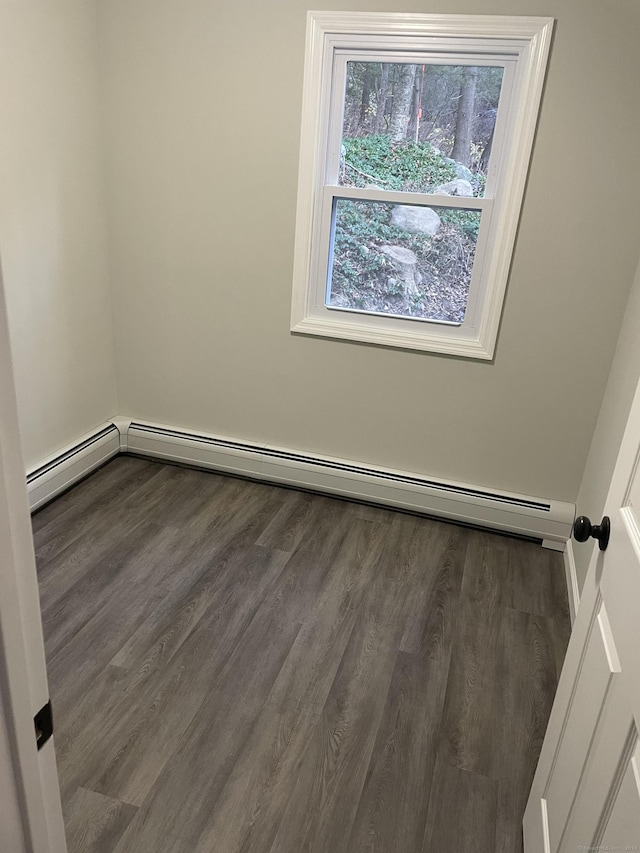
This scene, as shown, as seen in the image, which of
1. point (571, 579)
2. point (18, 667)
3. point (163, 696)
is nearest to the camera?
point (18, 667)

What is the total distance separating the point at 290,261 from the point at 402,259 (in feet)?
1.70

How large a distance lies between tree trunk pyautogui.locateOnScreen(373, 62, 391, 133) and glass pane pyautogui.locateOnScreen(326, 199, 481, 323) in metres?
0.32

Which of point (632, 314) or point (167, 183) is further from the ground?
point (167, 183)

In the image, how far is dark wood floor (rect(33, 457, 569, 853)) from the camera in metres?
1.63

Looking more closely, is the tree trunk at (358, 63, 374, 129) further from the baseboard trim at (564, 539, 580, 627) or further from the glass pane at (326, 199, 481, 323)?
the baseboard trim at (564, 539, 580, 627)

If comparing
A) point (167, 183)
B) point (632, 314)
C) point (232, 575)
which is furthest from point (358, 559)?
point (167, 183)

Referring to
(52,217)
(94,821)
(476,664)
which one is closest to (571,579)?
(476,664)

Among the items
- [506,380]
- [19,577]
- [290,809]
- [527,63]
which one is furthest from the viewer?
[506,380]

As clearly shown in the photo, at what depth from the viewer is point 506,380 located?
2803mm

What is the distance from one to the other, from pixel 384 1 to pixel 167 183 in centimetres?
121

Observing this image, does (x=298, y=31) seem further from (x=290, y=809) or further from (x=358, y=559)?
(x=290, y=809)

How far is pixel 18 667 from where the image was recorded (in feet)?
2.25

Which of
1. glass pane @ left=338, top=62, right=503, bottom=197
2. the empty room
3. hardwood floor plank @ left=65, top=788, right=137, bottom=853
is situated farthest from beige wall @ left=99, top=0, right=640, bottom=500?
hardwood floor plank @ left=65, top=788, right=137, bottom=853

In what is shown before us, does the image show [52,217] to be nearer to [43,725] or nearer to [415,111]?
[415,111]
